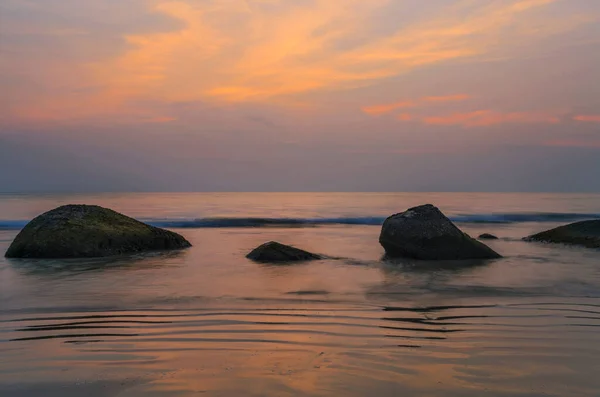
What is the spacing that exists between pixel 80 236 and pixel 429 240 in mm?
9238

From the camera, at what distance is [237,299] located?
7.25 m

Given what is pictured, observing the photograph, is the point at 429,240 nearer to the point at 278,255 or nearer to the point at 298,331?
the point at 278,255

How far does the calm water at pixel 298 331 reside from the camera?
3660 mm

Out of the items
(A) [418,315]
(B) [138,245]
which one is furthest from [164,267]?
(A) [418,315]

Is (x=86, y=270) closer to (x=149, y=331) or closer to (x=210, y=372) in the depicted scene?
(x=149, y=331)

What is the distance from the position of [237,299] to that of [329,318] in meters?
1.85

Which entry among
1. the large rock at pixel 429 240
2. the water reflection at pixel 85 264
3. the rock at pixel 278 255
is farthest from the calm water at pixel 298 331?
the large rock at pixel 429 240

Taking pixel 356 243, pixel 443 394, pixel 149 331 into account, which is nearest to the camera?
pixel 443 394

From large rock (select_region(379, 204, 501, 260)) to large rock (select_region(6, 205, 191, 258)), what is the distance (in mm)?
7163

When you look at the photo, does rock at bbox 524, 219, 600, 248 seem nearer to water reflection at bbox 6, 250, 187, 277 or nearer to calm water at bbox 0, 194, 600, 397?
calm water at bbox 0, 194, 600, 397

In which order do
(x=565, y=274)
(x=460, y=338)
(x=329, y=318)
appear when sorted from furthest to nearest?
(x=565, y=274) → (x=329, y=318) → (x=460, y=338)

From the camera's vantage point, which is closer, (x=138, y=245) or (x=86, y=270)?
(x=86, y=270)

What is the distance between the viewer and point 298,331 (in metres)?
5.28

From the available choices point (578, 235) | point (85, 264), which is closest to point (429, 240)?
point (578, 235)
